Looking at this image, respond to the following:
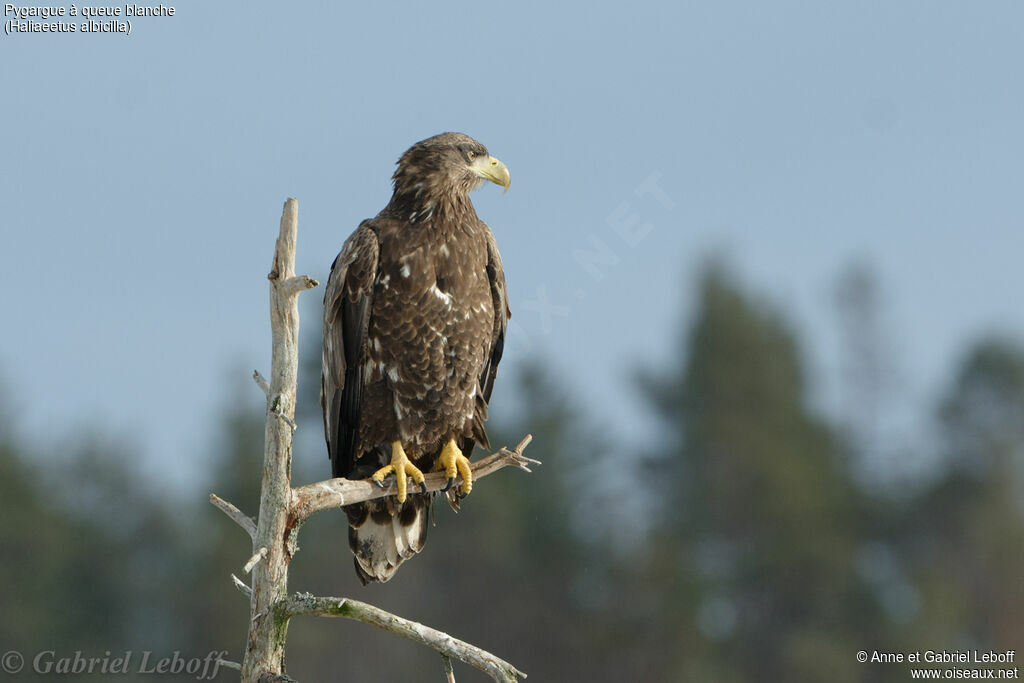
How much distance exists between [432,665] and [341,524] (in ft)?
16.1

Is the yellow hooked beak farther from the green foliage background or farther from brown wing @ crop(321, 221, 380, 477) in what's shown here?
the green foliage background

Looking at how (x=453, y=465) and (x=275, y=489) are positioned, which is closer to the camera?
(x=275, y=489)

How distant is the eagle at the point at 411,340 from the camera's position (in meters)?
6.57

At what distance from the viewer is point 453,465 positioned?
22.2 feet

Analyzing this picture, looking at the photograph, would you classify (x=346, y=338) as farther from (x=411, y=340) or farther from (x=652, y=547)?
(x=652, y=547)

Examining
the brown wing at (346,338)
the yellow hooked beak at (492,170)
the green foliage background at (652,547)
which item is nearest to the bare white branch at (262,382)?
the brown wing at (346,338)

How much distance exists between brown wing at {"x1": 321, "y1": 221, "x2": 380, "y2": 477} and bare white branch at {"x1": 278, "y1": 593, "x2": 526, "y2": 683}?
1605 mm

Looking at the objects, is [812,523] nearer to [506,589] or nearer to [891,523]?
[891,523]

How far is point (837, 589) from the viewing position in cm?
3847

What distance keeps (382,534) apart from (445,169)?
6.88ft

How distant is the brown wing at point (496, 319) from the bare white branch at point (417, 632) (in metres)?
1.83

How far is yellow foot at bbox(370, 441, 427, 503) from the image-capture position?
6504mm

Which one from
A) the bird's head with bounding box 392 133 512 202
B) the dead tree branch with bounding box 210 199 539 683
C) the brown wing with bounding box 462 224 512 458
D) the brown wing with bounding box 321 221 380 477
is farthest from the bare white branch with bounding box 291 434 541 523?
the bird's head with bounding box 392 133 512 202

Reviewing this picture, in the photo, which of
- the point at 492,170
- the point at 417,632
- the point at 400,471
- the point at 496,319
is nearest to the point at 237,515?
the point at 417,632
